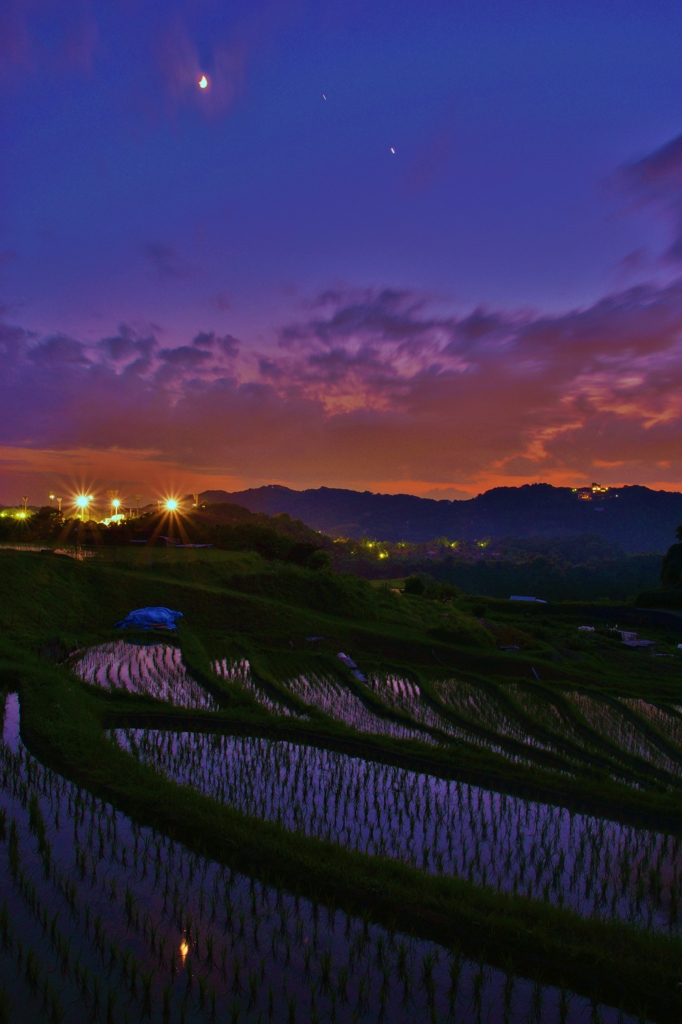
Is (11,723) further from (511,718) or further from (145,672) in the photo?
(511,718)

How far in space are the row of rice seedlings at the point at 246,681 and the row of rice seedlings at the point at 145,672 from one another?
50.2 inches

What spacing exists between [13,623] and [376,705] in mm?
15012

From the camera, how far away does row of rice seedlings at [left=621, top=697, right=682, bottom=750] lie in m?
16.2

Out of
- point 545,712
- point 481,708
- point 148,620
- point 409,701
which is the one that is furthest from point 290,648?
point 545,712

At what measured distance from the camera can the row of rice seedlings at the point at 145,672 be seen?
16.2m

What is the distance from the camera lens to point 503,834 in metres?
8.91

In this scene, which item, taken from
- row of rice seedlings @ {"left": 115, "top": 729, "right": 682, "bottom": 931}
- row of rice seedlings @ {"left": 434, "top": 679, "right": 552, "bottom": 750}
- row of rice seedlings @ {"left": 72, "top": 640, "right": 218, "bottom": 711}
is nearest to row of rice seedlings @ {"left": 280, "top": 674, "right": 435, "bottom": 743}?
row of rice seedlings @ {"left": 434, "top": 679, "right": 552, "bottom": 750}

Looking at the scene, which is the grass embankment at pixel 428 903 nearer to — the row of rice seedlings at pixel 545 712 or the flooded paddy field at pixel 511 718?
the flooded paddy field at pixel 511 718

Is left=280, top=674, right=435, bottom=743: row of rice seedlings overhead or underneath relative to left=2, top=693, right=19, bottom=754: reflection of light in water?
underneath

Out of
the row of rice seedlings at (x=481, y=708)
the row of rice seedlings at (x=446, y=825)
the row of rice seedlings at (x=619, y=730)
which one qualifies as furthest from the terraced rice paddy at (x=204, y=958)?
the row of rice seedlings at (x=619, y=730)

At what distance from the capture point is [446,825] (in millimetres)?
9109

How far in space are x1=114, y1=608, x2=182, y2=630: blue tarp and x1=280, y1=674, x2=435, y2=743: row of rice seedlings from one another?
8408mm

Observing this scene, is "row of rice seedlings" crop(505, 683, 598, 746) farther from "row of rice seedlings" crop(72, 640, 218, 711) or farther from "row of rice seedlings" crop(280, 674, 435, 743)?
"row of rice seedlings" crop(72, 640, 218, 711)

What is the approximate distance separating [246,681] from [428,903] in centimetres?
1321
